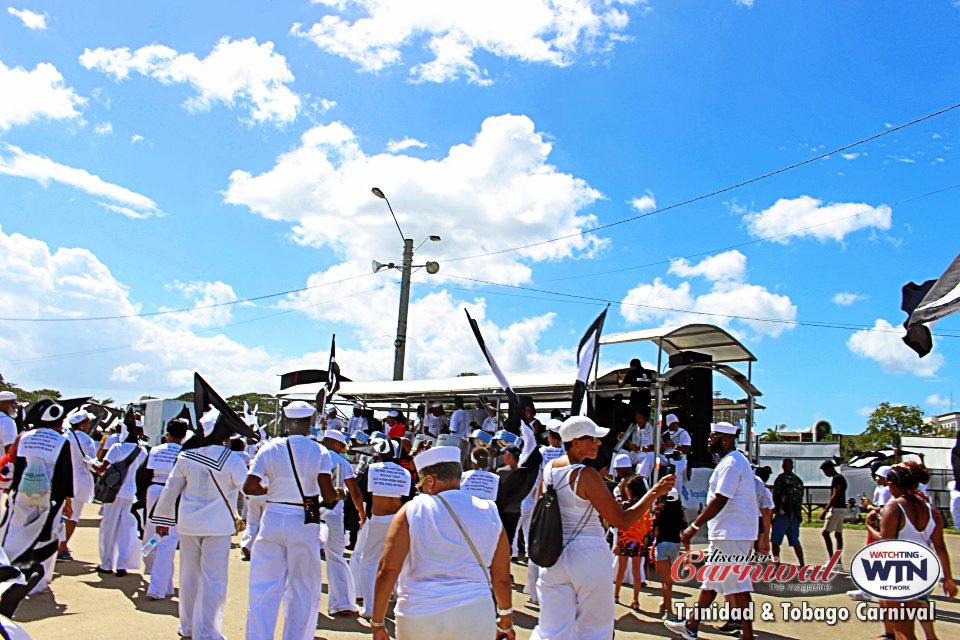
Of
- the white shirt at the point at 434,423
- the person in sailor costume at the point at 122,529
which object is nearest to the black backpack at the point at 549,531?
the person in sailor costume at the point at 122,529

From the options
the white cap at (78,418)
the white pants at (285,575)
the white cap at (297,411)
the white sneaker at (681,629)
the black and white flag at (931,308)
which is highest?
the black and white flag at (931,308)

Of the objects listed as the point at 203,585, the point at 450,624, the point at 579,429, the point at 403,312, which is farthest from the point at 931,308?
the point at 403,312

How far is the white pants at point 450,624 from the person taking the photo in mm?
3619

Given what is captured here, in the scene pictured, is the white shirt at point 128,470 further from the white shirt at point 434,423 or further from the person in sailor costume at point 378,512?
the white shirt at point 434,423

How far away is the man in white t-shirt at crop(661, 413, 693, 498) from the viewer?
1178 centimetres

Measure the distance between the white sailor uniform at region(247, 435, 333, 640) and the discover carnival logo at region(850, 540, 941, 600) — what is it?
4478 mm

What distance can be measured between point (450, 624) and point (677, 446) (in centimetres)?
964

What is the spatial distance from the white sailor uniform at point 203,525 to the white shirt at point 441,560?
10.8 ft

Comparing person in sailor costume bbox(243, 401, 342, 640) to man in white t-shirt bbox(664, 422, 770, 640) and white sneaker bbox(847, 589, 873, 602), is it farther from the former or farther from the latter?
white sneaker bbox(847, 589, 873, 602)

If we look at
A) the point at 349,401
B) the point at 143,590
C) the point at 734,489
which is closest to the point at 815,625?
the point at 734,489

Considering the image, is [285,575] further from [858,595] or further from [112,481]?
[858,595]

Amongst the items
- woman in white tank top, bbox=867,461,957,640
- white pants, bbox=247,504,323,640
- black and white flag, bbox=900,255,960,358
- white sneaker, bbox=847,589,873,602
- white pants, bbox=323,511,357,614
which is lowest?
white sneaker, bbox=847,589,873,602

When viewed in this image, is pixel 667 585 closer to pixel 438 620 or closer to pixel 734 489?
pixel 734 489

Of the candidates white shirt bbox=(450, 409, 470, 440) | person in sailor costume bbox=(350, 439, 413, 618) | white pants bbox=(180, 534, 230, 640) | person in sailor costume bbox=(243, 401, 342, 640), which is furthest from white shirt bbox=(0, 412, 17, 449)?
white shirt bbox=(450, 409, 470, 440)
